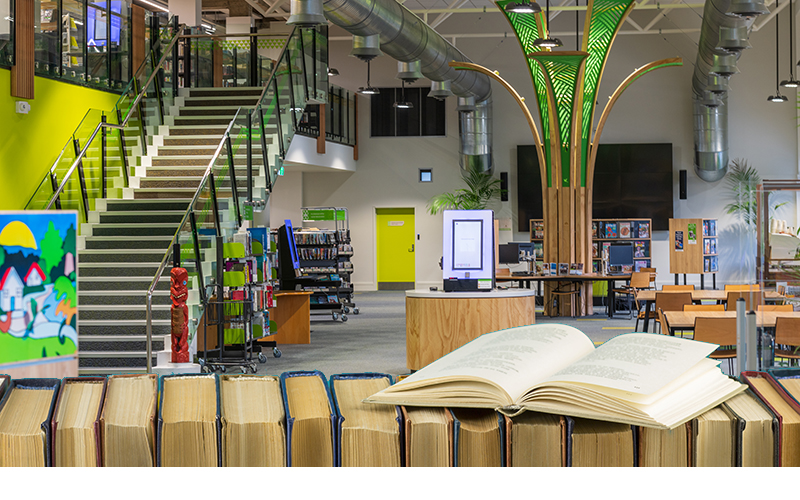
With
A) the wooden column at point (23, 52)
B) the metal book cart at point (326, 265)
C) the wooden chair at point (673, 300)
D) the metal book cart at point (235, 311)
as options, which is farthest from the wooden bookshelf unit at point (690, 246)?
the wooden column at point (23, 52)

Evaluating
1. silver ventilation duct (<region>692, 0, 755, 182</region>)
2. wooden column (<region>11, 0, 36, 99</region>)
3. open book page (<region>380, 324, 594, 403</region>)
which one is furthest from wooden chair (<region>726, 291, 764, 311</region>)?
silver ventilation duct (<region>692, 0, 755, 182</region>)

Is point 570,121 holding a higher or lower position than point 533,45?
lower

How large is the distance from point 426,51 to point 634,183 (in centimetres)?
877

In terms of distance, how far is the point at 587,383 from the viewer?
38.4 inches

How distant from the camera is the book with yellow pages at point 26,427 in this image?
0.95 m

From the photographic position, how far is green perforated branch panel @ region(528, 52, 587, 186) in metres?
11.8

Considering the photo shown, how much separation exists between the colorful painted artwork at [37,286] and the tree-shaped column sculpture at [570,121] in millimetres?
10232

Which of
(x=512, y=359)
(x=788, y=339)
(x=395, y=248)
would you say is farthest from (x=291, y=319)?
(x=395, y=248)

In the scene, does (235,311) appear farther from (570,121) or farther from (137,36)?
(570,121)

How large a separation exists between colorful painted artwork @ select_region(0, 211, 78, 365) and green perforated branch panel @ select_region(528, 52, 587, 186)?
9.93 m

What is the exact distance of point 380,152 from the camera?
21.0 meters

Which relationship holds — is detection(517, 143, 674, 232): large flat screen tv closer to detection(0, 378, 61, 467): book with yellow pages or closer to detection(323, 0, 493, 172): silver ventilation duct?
detection(323, 0, 493, 172): silver ventilation duct

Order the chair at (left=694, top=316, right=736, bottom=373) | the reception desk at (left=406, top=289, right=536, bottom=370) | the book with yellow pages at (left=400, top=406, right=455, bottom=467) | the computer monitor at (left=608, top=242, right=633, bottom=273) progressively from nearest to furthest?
the book with yellow pages at (left=400, top=406, right=455, bottom=467) → the chair at (left=694, top=316, right=736, bottom=373) → the reception desk at (left=406, top=289, right=536, bottom=370) → the computer monitor at (left=608, top=242, right=633, bottom=273)
